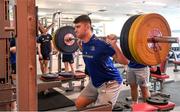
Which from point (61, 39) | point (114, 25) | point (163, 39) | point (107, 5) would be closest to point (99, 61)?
point (163, 39)

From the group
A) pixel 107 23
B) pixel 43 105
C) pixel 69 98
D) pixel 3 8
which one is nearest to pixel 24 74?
pixel 3 8

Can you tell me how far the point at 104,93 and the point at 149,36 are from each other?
73cm

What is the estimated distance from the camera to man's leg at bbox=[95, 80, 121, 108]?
2186mm

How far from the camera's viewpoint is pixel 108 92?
2207 mm

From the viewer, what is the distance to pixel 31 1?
132cm

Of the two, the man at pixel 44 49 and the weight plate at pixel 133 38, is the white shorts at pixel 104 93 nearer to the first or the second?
the weight plate at pixel 133 38

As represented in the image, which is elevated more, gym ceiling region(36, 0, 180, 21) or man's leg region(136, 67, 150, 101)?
gym ceiling region(36, 0, 180, 21)

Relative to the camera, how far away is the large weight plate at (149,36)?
1.67m

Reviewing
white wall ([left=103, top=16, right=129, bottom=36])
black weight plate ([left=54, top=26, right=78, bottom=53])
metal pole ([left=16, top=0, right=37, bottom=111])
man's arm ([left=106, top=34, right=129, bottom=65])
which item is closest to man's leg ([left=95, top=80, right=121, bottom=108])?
man's arm ([left=106, top=34, right=129, bottom=65])

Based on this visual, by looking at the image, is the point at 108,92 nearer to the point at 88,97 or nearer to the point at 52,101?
the point at 88,97

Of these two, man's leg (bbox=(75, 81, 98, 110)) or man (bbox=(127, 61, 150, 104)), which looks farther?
man (bbox=(127, 61, 150, 104))

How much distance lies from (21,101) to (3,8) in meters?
1.51

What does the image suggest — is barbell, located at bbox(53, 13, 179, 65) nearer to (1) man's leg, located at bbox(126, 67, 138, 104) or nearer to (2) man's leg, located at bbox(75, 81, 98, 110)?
(2) man's leg, located at bbox(75, 81, 98, 110)

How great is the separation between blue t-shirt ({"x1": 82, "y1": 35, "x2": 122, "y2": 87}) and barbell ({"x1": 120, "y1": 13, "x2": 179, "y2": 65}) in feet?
1.52
